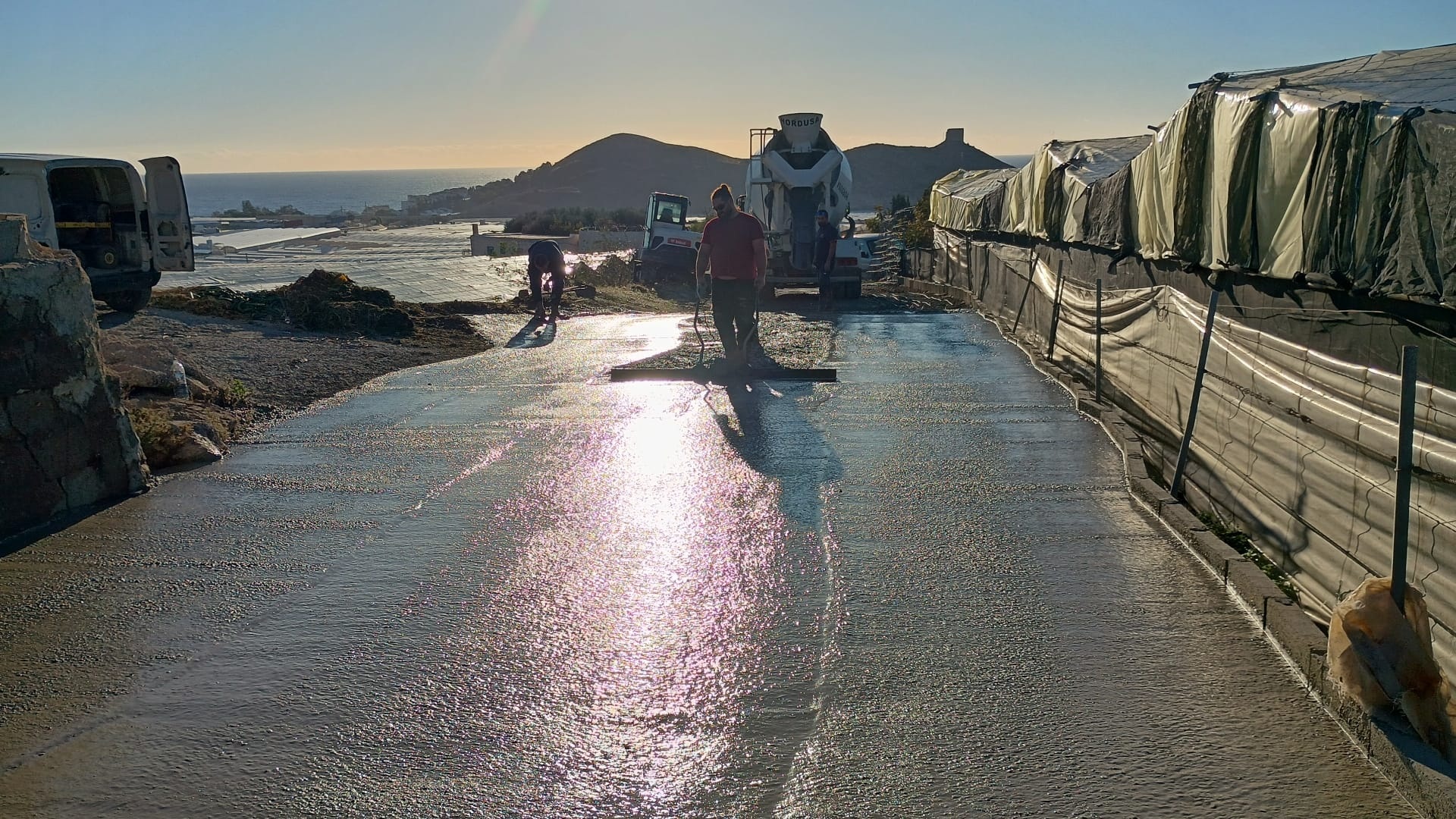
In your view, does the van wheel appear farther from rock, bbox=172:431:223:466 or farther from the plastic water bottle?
rock, bbox=172:431:223:466

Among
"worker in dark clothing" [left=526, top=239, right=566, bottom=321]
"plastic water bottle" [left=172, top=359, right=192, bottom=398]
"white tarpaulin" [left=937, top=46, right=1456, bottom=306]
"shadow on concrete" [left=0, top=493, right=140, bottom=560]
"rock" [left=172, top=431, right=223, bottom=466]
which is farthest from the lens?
"worker in dark clothing" [left=526, top=239, right=566, bottom=321]

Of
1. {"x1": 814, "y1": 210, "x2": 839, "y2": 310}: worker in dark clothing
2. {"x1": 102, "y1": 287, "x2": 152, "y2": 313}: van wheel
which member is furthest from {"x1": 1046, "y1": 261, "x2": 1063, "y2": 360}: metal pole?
{"x1": 102, "y1": 287, "x2": 152, "y2": 313}: van wheel

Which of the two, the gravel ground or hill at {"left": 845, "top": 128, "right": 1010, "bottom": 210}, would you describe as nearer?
the gravel ground

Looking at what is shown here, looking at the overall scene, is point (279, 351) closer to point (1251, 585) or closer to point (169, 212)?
point (169, 212)

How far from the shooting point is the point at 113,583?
222 inches

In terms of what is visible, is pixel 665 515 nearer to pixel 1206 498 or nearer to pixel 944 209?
pixel 1206 498

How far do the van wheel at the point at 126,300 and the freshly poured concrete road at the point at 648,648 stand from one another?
8943mm

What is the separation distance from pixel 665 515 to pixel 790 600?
5.24 feet

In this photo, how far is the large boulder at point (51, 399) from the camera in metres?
6.40

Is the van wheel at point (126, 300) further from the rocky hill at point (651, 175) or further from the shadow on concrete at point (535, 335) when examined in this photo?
the rocky hill at point (651, 175)

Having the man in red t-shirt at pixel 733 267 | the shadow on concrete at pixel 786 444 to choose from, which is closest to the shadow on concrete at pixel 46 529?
the shadow on concrete at pixel 786 444

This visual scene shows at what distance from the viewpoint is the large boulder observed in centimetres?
640

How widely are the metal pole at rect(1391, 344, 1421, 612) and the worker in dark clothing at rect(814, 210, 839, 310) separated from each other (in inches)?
724

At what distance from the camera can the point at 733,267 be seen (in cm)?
1229
